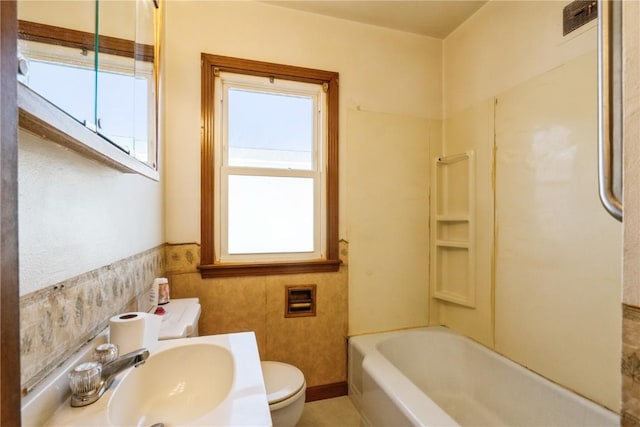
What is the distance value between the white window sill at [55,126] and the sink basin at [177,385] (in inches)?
22.2

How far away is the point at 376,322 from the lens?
2.11 m

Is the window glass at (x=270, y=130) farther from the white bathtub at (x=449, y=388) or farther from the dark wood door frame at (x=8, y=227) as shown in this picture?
the dark wood door frame at (x=8, y=227)

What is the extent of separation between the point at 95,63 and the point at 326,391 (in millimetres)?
2114

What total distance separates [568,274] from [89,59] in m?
2.03

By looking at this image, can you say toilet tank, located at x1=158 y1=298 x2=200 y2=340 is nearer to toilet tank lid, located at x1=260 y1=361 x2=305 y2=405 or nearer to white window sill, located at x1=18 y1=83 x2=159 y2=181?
toilet tank lid, located at x1=260 y1=361 x2=305 y2=405

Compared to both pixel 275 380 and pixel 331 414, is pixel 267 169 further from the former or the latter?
pixel 331 414

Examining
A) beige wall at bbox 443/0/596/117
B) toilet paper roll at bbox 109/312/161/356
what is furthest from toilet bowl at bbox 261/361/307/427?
beige wall at bbox 443/0/596/117

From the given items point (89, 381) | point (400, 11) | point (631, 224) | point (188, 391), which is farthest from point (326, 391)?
point (400, 11)

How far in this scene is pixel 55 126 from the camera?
1.63 feet

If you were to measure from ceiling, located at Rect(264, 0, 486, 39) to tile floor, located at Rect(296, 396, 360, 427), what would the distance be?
104 inches

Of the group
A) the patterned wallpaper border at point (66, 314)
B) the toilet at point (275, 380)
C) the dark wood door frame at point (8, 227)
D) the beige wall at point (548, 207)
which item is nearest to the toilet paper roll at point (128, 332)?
the patterned wallpaper border at point (66, 314)

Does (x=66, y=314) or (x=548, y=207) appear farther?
(x=548, y=207)

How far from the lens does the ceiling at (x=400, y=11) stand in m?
1.91

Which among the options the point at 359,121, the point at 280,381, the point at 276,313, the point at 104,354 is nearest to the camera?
the point at 104,354
